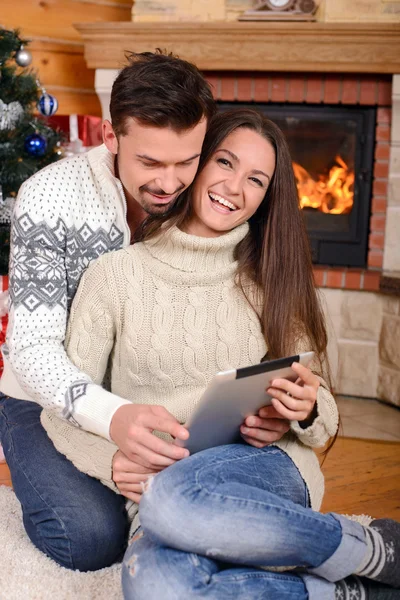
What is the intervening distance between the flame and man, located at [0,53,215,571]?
1.61 m

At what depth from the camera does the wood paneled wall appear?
3.06 metres

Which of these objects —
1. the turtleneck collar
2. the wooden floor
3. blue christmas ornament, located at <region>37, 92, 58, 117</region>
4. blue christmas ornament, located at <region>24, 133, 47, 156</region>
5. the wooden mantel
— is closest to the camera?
the turtleneck collar

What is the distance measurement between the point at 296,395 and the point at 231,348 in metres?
0.22

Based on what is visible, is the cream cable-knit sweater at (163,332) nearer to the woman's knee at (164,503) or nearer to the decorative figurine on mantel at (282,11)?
the woman's knee at (164,503)

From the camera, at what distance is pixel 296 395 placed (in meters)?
1.19

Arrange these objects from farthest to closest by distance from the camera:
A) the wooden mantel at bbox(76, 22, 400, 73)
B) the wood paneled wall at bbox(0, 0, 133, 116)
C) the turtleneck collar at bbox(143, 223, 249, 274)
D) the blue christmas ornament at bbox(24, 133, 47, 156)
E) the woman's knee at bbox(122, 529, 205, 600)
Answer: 1. the wood paneled wall at bbox(0, 0, 133, 116)
2. the wooden mantel at bbox(76, 22, 400, 73)
3. the blue christmas ornament at bbox(24, 133, 47, 156)
4. the turtleneck collar at bbox(143, 223, 249, 274)
5. the woman's knee at bbox(122, 529, 205, 600)

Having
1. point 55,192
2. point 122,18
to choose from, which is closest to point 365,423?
point 55,192

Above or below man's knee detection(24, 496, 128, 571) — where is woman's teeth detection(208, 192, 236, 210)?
above

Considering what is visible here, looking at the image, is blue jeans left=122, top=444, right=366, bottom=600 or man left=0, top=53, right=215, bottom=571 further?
man left=0, top=53, right=215, bottom=571

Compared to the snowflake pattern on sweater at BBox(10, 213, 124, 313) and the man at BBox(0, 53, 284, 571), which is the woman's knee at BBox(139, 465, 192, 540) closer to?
the man at BBox(0, 53, 284, 571)

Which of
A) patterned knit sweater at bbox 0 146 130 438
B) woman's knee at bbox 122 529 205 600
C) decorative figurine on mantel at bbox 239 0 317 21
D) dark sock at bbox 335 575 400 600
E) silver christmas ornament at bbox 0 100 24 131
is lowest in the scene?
dark sock at bbox 335 575 400 600

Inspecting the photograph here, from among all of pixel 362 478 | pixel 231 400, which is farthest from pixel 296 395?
pixel 362 478

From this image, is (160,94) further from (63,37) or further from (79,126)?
(63,37)

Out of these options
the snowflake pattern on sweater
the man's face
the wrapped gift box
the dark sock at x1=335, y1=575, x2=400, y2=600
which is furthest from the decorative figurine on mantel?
the dark sock at x1=335, y1=575, x2=400, y2=600
